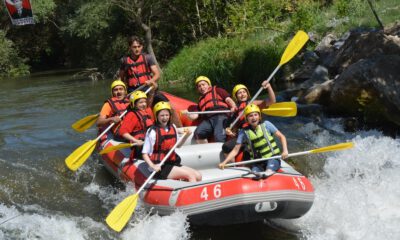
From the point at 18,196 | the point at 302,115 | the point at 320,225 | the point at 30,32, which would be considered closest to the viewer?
the point at 320,225

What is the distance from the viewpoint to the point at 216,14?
17.8 metres

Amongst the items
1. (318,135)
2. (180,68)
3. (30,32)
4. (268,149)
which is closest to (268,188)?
(268,149)

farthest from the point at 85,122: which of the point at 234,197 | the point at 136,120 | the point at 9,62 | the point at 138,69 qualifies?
the point at 9,62

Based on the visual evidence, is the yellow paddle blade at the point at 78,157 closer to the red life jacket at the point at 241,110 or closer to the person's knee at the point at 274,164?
the red life jacket at the point at 241,110

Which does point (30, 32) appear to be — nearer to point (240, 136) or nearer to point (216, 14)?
point (216, 14)

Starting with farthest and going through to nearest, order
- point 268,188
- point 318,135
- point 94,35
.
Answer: point 94,35
point 318,135
point 268,188

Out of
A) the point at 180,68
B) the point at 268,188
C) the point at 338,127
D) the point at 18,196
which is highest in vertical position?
the point at 268,188

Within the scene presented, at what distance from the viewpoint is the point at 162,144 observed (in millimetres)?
5379

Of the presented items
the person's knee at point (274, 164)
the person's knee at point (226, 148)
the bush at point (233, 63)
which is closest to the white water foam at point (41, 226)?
the person's knee at point (226, 148)

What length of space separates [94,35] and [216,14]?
239 inches

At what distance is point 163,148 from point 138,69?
6.45 ft

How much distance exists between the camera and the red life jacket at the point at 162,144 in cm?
537

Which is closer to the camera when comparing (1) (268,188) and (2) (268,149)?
(1) (268,188)

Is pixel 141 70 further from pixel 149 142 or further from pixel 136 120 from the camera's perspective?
pixel 149 142
